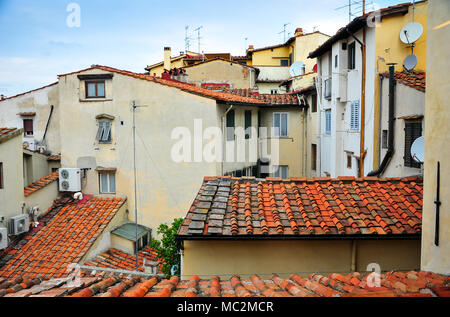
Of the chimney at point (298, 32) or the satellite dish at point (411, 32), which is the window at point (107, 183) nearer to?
the satellite dish at point (411, 32)

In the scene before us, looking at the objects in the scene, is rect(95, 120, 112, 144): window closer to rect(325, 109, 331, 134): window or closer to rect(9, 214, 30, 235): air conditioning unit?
rect(9, 214, 30, 235): air conditioning unit

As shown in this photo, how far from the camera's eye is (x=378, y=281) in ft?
13.9

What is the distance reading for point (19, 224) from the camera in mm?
12438

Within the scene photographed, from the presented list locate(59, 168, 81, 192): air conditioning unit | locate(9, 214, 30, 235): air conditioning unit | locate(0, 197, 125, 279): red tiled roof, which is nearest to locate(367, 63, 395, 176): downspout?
locate(0, 197, 125, 279): red tiled roof

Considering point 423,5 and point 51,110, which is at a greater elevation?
point 423,5

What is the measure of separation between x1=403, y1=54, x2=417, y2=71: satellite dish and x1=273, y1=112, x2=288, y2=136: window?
32.0 ft

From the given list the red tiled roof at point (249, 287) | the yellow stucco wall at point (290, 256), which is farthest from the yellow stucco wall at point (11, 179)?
the yellow stucco wall at point (290, 256)

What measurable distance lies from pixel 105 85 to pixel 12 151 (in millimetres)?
4728

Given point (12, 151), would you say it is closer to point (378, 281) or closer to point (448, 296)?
point (378, 281)

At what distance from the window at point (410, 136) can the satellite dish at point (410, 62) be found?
7.23 ft

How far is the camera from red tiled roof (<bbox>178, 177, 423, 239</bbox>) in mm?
6371
